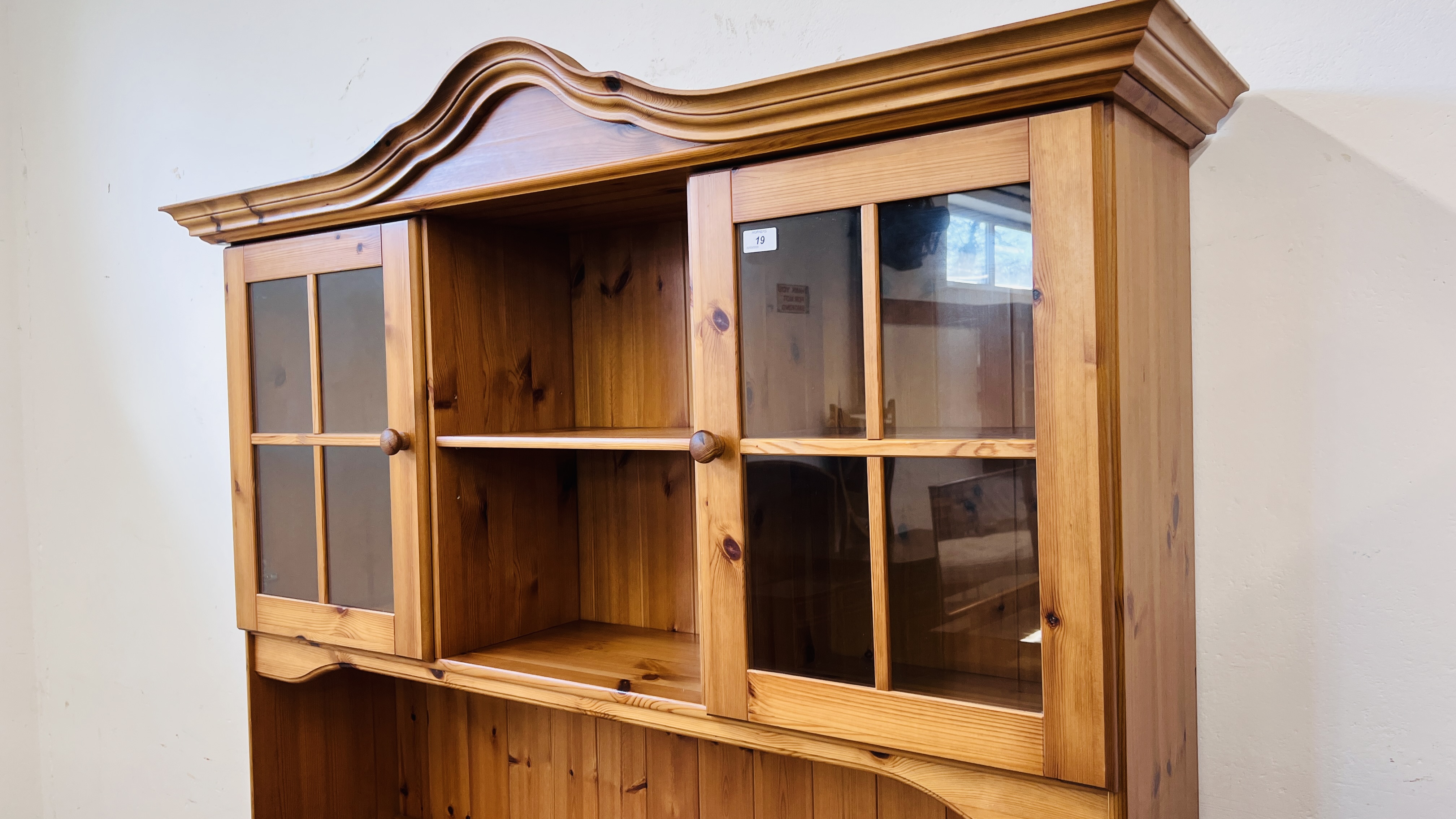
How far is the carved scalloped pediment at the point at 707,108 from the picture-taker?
0.76 metres

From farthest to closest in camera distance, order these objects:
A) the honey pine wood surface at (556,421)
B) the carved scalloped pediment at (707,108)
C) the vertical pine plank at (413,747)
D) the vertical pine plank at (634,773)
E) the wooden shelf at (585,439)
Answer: the vertical pine plank at (413,747), the vertical pine plank at (634,773), the honey pine wood surface at (556,421), the wooden shelf at (585,439), the carved scalloped pediment at (707,108)

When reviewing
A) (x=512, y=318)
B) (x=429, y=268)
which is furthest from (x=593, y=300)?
(x=429, y=268)

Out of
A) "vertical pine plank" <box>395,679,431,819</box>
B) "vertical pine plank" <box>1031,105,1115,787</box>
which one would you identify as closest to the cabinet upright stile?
"vertical pine plank" <box>1031,105,1115,787</box>

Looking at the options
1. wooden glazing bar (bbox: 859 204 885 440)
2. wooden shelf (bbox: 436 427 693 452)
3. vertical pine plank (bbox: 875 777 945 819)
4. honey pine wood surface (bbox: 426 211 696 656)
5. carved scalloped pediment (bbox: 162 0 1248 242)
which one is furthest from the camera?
honey pine wood surface (bbox: 426 211 696 656)

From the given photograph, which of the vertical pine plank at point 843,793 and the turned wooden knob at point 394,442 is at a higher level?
the turned wooden knob at point 394,442

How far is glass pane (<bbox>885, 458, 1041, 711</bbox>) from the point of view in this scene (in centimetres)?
83

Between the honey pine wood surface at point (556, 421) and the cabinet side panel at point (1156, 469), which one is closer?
the cabinet side panel at point (1156, 469)

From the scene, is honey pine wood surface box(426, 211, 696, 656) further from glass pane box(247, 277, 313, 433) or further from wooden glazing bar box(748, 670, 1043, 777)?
wooden glazing bar box(748, 670, 1043, 777)

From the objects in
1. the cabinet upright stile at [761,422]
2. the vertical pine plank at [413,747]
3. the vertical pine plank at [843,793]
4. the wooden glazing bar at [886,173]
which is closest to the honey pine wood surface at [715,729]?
the cabinet upright stile at [761,422]

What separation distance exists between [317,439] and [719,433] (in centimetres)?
68

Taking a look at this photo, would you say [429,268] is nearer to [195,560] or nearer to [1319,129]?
[1319,129]

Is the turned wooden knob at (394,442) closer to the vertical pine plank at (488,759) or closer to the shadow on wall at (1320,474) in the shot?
the vertical pine plank at (488,759)

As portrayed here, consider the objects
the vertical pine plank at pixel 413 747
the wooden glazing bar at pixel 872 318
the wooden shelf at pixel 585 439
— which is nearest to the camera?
the wooden glazing bar at pixel 872 318

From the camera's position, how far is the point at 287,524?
4.54 ft
